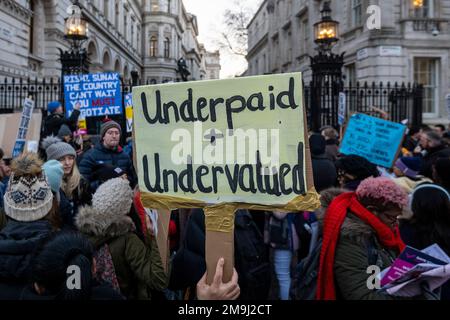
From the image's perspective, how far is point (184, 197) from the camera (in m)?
2.01

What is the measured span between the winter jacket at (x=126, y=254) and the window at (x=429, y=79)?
1937 cm

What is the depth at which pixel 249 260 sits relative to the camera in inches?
104

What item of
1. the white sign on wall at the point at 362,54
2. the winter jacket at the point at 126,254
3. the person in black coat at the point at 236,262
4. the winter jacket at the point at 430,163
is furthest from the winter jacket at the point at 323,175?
the white sign on wall at the point at 362,54

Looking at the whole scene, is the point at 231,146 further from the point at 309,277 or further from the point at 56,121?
the point at 56,121

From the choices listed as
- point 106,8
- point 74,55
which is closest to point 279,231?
point 74,55

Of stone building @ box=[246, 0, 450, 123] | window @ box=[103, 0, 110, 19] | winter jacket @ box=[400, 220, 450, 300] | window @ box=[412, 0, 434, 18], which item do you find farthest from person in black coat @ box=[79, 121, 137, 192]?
window @ box=[103, 0, 110, 19]

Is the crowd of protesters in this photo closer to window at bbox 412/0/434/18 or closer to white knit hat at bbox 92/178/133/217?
white knit hat at bbox 92/178/133/217

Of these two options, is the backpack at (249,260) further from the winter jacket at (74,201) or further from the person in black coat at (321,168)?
the person in black coat at (321,168)

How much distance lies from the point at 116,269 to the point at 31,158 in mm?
951

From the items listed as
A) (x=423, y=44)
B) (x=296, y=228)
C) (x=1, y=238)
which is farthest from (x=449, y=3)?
(x=1, y=238)

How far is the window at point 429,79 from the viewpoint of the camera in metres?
19.1

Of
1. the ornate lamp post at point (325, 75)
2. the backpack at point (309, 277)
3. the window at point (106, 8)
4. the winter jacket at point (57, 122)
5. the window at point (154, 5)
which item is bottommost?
the backpack at point (309, 277)
